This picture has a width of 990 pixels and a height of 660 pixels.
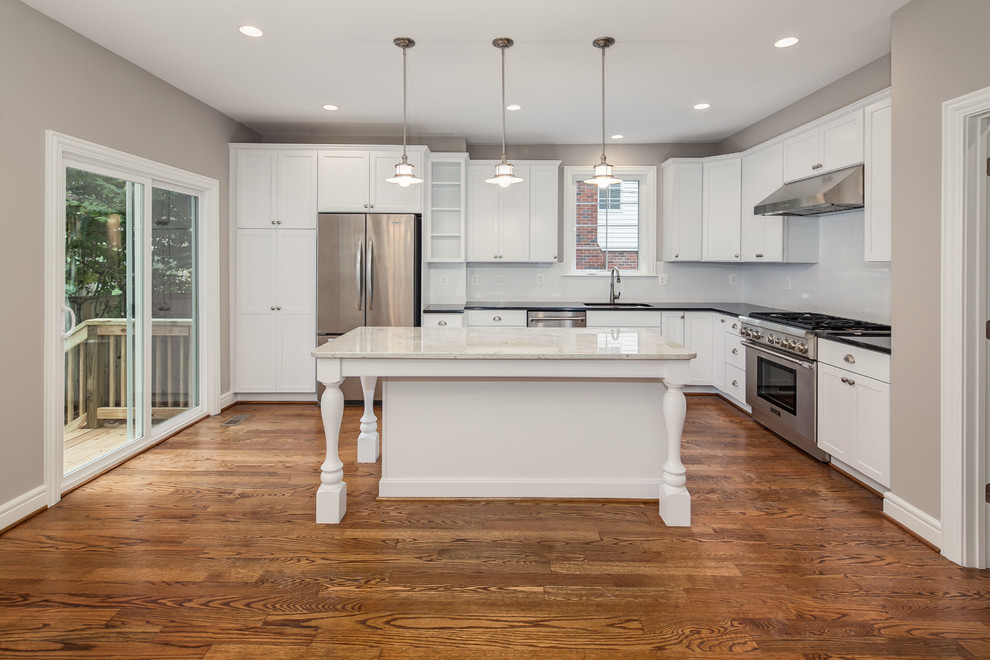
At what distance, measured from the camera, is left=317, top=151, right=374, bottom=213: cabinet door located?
5.30m

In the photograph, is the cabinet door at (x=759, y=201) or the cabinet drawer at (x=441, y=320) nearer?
the cabinet door at (x=759, y=201)

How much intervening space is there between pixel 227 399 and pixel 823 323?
490cm

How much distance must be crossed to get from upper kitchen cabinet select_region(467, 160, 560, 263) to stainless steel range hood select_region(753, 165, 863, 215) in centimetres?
199

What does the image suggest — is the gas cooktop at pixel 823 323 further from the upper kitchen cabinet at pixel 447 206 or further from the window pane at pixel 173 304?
the window pane at pixel 173 304

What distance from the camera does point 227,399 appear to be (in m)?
5.27

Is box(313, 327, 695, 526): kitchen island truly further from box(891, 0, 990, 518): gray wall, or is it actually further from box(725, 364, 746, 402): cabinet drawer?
box(725, 364, 746, 402): cabinet drawer

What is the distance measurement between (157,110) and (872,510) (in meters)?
5.12

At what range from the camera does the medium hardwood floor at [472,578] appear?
6.31 ft

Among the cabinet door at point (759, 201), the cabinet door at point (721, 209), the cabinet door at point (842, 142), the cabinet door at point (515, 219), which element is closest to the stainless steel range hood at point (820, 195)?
the cabinet door at point (842, 142)

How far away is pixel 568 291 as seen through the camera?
20.5 ft

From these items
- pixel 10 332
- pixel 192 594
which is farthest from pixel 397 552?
pixel 10 332

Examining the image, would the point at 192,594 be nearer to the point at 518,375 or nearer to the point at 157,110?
the point at 518,375

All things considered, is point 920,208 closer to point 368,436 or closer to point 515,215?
point 368,436

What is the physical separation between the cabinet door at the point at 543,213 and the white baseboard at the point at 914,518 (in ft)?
12.0
